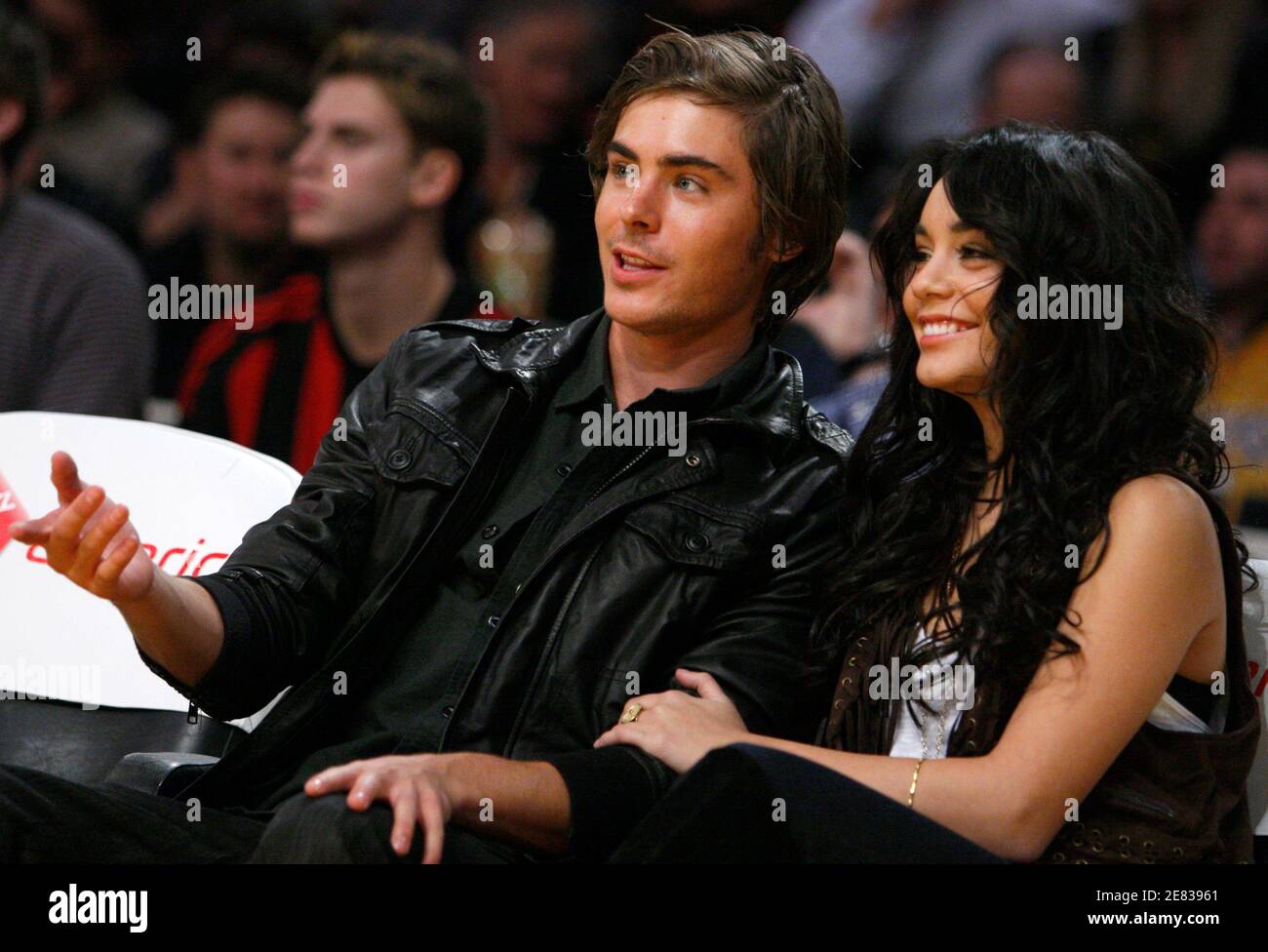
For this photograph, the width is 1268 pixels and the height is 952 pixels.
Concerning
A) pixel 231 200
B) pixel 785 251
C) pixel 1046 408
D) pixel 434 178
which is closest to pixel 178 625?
pixel 785 251

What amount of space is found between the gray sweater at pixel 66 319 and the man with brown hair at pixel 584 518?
7.21 ft

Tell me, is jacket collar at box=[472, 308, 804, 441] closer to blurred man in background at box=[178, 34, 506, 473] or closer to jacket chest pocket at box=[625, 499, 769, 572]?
jacket chest pocket at box=[625, 499, 769, 572]

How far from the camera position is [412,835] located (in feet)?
6.20

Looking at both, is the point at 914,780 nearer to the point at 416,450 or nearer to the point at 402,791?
the point at 402,791

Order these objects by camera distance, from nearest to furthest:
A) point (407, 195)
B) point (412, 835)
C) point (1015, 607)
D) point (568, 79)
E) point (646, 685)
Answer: point (412, 835) < point (1015, 607) < point (646, 685) < point (407, 195) < point (568, 79)

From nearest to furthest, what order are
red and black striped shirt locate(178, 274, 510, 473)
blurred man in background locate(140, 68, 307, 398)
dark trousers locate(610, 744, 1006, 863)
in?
1. dark trousers locate(610, 744, 1006, 863)
2. red and black striped shirt locate(178, 274, 510, 473)
3. blurred man in background locate(140, 68, 307, 398)

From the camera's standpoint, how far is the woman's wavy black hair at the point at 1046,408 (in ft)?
7.06

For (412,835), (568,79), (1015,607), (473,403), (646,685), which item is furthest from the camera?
(568,79)

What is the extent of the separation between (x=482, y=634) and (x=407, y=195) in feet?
8.06

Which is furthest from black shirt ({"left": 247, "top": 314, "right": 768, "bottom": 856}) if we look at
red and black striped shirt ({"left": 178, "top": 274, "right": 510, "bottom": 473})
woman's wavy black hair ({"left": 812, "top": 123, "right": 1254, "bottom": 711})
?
red and black striped shirt ({"left": 178, "top": 274, "right": 510, "bottom": 473})

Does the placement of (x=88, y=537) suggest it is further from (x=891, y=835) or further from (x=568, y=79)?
(x=568, y=79)

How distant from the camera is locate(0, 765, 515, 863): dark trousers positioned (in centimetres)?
188

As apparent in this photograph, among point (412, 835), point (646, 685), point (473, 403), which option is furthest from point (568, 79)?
point (412, 835)

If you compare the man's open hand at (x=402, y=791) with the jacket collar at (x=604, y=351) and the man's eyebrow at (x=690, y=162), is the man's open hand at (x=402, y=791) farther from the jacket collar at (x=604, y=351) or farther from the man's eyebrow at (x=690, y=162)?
the man's eyebrow at (x=690, y=162)
